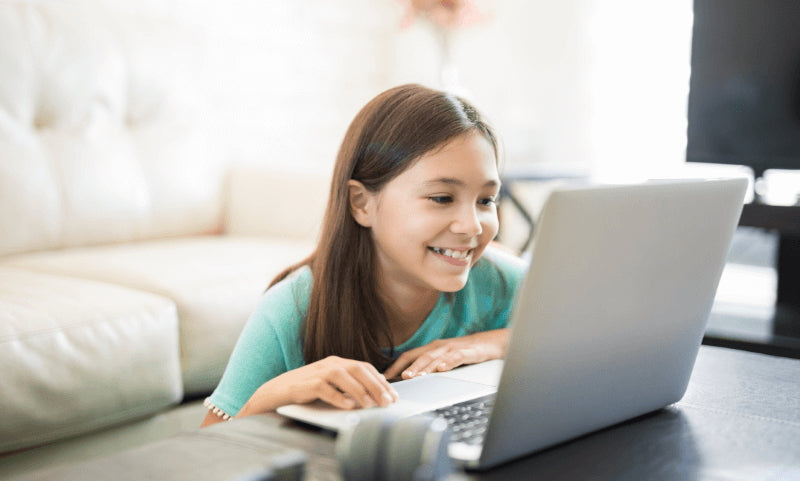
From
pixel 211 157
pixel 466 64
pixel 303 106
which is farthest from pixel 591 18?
pixel 211 157

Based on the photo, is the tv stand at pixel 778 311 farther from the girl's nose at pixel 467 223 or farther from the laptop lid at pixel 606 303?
the laptop lid at pixel 606 303

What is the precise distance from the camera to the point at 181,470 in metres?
0.62

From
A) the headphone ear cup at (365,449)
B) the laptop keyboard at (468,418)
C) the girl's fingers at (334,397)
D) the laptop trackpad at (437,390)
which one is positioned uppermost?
the headphone ear cup at (365,449)

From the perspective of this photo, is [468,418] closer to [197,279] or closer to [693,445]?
[693,445]

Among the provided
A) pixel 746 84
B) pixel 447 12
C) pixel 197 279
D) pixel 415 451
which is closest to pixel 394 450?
pixel 415 451

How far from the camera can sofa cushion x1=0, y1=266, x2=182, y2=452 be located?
1.36 metres

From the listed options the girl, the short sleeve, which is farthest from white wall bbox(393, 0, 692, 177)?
the short sleeve

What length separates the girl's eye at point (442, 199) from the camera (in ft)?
3.35

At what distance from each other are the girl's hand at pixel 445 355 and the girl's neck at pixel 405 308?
5.7 inches

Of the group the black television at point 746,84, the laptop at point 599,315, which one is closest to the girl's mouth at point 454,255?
the laptop at point 599,315

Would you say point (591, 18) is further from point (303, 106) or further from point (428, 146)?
point (428, 146)

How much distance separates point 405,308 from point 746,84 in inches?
68.9

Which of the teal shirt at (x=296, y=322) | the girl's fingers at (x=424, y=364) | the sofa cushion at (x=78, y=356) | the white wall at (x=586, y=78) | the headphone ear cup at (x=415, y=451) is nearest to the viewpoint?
the headphone ear cup at (x=415, y=451)

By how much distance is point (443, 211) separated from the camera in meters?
1.01
